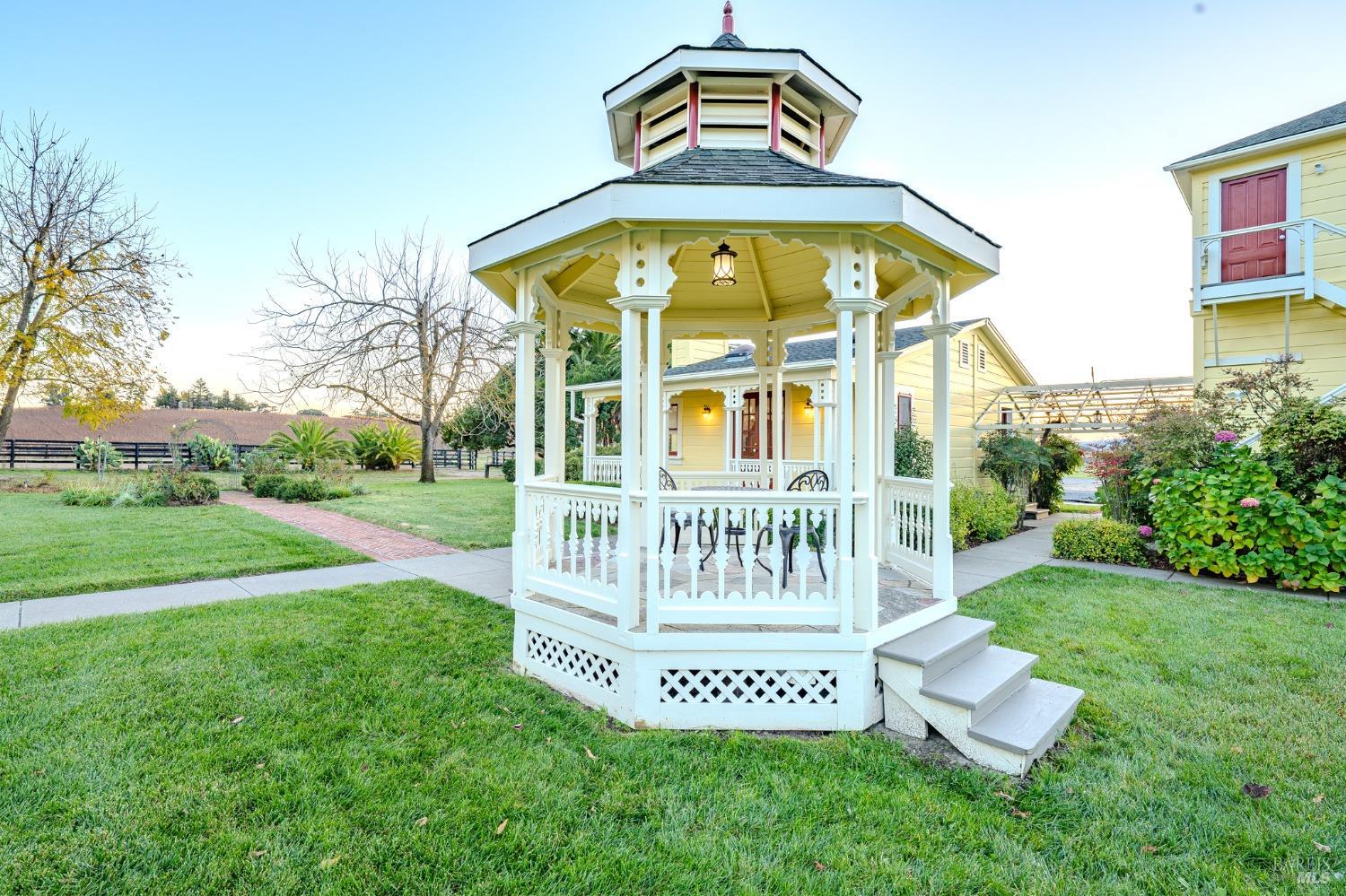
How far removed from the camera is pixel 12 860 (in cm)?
213

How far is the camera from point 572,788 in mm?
2727

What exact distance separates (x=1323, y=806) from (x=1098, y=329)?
1684 cm

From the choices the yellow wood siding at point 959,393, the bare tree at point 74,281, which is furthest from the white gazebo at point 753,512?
the bare tree at point 74,281

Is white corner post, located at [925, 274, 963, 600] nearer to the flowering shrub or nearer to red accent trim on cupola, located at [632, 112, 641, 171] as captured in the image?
red accent trim on cupola, located at [632, 112, 641, 171]

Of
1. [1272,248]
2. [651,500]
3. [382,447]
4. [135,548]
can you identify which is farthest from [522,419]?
[382,447]

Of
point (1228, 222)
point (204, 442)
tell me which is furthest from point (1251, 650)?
point (204, 442)

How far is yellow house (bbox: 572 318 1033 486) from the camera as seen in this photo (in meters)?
12.5

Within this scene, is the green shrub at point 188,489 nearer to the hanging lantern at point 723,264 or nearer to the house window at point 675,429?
the house window at point 675,429

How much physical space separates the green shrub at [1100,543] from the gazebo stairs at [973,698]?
5.67m

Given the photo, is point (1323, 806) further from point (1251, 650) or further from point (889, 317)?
point (889, 317)

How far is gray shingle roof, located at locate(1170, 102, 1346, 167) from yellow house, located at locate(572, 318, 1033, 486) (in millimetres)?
4619

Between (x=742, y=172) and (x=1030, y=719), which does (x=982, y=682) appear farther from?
(x=742, y=172)

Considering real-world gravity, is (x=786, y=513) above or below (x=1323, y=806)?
above

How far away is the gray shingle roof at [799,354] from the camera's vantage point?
13.6 m
